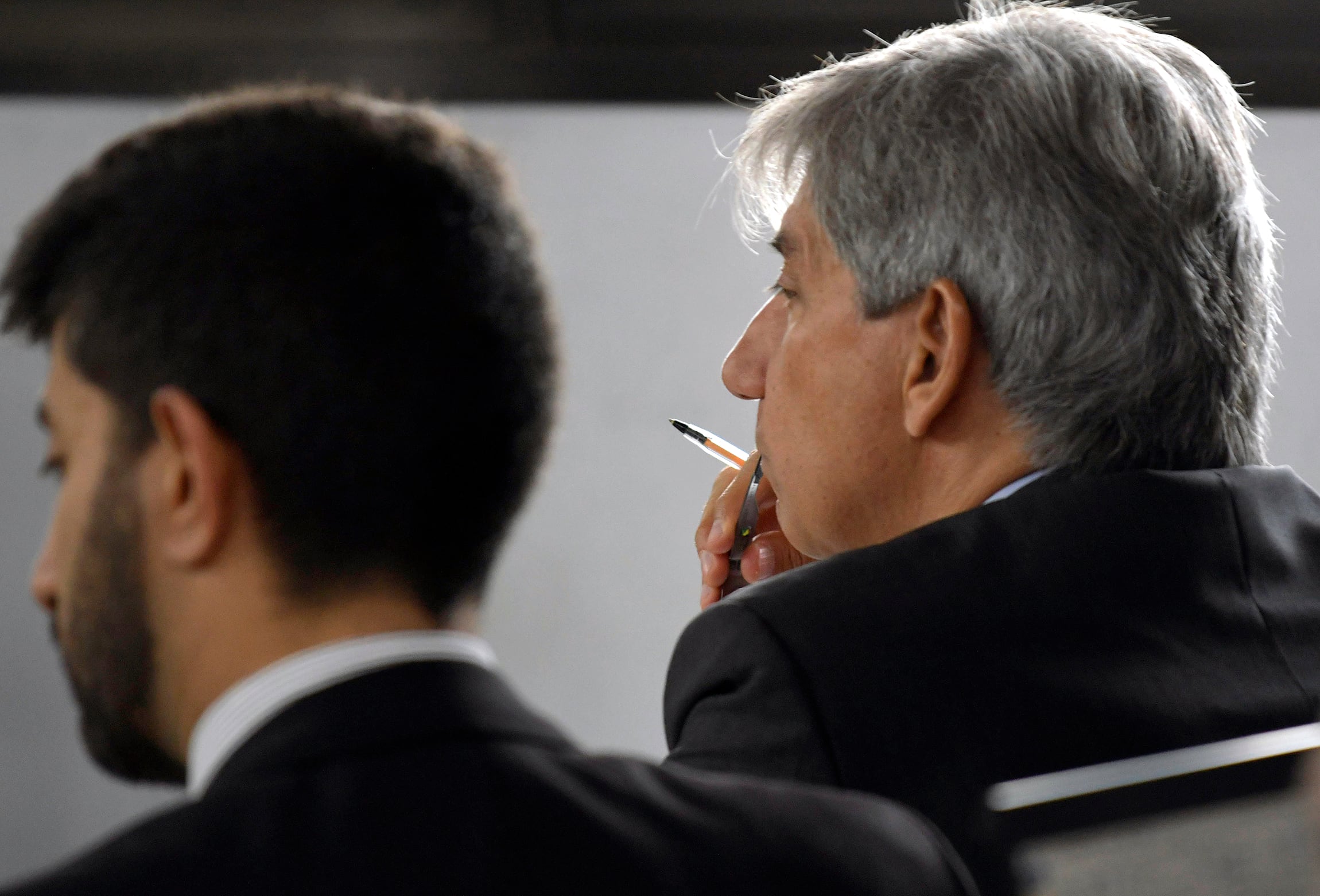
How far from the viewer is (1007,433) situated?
1081 millimetres

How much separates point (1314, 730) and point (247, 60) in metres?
1.84

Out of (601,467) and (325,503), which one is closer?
(325,503)

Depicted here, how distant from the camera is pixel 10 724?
2.50 metres

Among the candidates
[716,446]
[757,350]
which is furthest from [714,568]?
[757,350]

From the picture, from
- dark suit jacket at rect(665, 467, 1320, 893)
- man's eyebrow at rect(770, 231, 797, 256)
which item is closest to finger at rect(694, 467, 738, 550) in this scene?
man's eyebrow at rect(770, 231, 797, 256)

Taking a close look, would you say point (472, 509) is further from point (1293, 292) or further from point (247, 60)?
point (1293, 292)

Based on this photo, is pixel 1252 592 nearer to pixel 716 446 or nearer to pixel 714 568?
pixel 714 568

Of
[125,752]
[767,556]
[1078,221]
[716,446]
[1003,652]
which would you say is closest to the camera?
[125,752]

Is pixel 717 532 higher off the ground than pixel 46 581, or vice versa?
pixel 46 581

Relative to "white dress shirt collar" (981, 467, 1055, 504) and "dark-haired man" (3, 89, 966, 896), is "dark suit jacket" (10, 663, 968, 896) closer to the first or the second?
"dark-haired man" (3, 89, 966, 896)

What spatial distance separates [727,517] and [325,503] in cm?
95

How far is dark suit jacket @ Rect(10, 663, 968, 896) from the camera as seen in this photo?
49cm

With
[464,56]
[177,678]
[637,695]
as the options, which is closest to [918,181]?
[177,678]

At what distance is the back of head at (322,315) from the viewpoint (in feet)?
1.92
